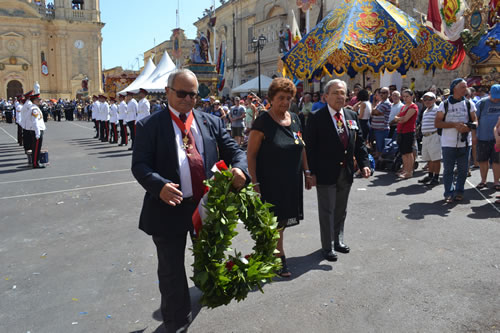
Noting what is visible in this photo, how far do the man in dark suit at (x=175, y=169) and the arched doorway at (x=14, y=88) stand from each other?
2444 inches

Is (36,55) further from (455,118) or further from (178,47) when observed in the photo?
(455,118)

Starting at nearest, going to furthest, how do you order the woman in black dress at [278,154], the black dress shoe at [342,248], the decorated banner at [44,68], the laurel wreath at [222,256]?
the laurel wreath at [222,256]
the woman in black dress at [278,154]
the black dress shoe at [342,248]
the decorated banner at [44,68]

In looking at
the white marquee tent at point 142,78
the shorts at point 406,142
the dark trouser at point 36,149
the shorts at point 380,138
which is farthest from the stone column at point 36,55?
the shorts at point 406,142

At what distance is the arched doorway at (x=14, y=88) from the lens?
185ft

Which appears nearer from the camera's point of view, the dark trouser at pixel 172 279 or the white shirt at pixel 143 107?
the dark trouser at pixel 172 279

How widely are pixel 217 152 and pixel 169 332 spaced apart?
1480 millimetres

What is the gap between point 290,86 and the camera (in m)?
4.30

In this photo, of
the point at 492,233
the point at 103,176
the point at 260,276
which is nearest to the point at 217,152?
the point at 260,276

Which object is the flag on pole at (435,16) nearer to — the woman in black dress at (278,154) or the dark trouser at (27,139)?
the woman in black dress at (278,154)

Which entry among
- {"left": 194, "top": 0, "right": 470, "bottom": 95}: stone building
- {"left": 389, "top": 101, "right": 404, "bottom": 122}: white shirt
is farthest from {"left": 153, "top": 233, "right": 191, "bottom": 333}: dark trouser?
{"left": 194, "top": 0, "right": 470, "bottom": 95}: stone building

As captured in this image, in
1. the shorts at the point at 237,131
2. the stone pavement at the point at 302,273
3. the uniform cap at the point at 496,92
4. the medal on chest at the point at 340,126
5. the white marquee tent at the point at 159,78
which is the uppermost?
the white marquee tent at the point at 159,78

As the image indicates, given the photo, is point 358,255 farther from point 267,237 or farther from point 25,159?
point 25,159

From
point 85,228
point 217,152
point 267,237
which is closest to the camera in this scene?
point 267,237

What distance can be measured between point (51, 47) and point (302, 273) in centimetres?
6323
